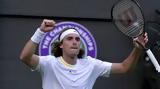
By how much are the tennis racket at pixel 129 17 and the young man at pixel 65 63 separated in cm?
9

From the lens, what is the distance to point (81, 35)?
6.19 m

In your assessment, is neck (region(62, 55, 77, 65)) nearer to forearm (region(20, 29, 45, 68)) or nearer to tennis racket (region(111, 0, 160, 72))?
forearm (region(20, 29, 45, 68))

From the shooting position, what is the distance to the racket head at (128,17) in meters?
4.65

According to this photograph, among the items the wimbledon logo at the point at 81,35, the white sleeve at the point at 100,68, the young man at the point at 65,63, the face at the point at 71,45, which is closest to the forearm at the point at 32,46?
the young man at the point at 65,63

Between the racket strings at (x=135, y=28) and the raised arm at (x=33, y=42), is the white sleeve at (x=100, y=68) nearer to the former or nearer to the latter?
the racket strings at (x=135, y=28)

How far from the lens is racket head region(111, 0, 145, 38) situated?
465 cm

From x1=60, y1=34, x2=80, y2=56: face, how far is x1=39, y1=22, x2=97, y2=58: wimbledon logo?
1.23 m

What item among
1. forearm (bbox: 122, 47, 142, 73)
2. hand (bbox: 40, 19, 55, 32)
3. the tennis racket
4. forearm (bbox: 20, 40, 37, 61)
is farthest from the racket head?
forearm (bbox: 20, 40, 37, 61)

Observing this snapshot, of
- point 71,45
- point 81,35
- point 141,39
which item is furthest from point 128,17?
point 81,35

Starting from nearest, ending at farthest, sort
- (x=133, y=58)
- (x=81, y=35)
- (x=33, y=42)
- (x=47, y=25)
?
(x=47, y=25)
(x=33, y=42)
(x=133, y=58)
(x=81, y=35)

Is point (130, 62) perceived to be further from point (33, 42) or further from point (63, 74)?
point (33, 42)

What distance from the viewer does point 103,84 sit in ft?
20.7

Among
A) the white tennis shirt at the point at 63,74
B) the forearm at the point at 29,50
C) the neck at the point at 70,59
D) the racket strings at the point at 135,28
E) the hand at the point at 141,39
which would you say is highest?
the racket strings at the point at 135,28

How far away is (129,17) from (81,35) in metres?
1.47
